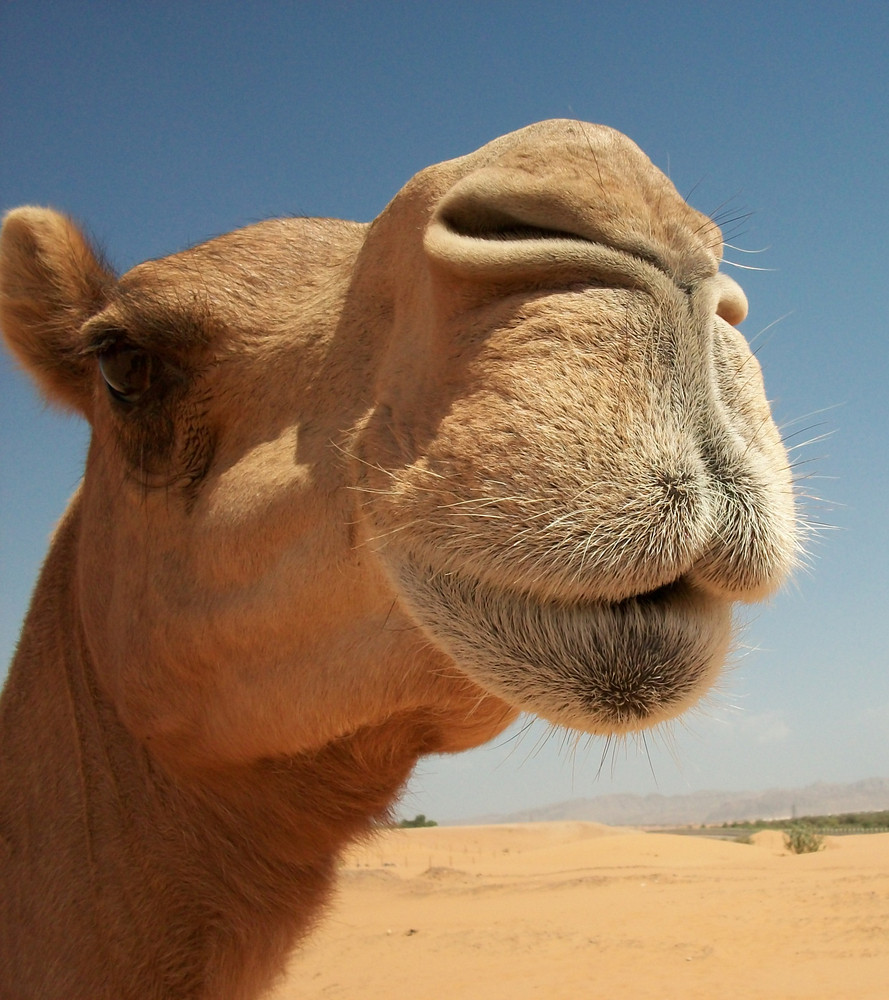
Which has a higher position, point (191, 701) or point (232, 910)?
point (191, 701)

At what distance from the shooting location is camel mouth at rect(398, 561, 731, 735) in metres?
1.43

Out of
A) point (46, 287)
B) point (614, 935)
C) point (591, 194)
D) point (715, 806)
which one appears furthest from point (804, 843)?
point (715, 806)

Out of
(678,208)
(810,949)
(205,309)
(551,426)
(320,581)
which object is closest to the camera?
(551,426)

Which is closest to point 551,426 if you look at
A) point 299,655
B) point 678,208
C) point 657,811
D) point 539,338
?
point 539,338

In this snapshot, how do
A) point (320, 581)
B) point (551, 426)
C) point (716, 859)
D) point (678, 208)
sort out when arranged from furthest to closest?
1. point (716, 859)
2. point (320, 581)
3. point (678, 208)
4. point (551, 426)

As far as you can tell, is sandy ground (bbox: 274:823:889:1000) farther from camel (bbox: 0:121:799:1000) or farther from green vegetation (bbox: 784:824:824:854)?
green vegetation (bbox: 784:824:824:854)

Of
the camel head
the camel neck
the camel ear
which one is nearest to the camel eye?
the camel head

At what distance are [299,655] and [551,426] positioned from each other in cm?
98

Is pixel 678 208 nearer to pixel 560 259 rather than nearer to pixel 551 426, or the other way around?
pixel 560 259

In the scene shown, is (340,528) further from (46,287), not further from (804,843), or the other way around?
(804,843)

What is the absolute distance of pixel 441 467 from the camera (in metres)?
1.58

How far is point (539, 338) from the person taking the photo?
1.49 meters

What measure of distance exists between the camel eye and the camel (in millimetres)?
11

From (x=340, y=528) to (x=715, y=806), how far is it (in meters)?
180
